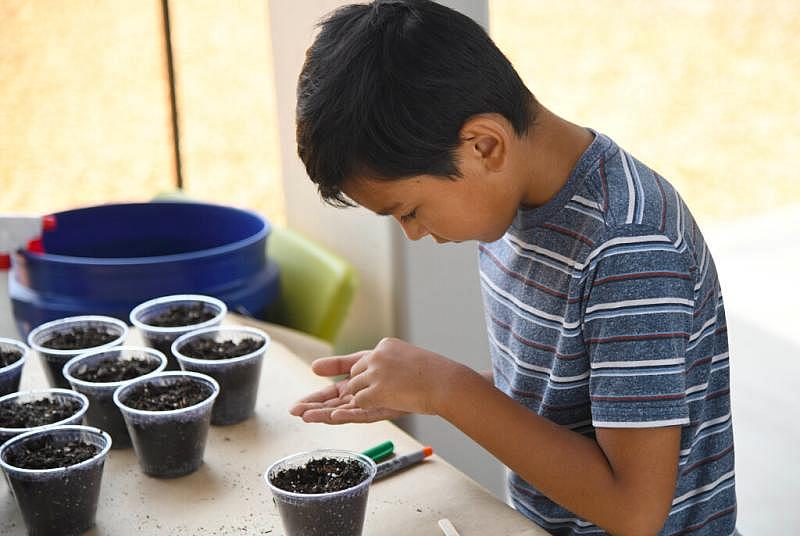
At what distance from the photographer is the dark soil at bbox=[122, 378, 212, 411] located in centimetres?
126

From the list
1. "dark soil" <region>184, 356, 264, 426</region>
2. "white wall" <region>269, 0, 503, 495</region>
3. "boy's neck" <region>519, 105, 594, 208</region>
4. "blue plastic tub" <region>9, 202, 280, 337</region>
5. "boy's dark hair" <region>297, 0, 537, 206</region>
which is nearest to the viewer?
"boy's dark hair" <region>297, 0, 537, 206</region>

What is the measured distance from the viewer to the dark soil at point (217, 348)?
4.57 feet

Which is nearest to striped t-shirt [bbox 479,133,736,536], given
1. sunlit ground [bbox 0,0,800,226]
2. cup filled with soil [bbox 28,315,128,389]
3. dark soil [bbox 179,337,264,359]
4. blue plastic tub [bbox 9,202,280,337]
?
dark soil [bbox 179,337,264,359]

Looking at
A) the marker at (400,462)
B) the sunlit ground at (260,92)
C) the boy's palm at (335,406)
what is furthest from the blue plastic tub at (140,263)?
the sunlit ground at (260,92)

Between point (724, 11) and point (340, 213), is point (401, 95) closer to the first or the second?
point (340, 213)

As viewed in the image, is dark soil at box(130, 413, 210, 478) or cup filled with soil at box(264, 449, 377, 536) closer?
cup filled with soil at box(264, 449, 377, 536)

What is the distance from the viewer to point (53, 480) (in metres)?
1.10

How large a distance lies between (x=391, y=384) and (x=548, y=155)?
31cm

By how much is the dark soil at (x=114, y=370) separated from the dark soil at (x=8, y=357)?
105 mm

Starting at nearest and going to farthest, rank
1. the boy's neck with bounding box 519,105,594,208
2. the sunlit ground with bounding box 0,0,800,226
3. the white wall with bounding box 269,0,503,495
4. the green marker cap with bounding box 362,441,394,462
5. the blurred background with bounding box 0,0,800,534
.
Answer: the boy's neck with bounding box 519,105,594,208, the green marker cap with bounding box 362,441,394,462, the white wall with bounding box 269,0,503,495, the blurred background with bounding box 0,0,800,534, the sunlit ground with bounding box 0,0,800,226

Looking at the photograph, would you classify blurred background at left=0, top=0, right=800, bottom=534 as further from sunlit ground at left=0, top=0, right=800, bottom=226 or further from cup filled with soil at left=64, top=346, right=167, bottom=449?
cup filled with soil at left=64, top=346, right=167, bottom=449

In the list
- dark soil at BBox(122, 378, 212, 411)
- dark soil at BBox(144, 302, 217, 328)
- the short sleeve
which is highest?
the short sleeve

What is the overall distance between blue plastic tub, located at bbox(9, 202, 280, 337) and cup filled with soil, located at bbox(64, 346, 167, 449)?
393mm

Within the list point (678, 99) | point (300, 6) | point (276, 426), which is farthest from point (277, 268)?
point (678, 99)
